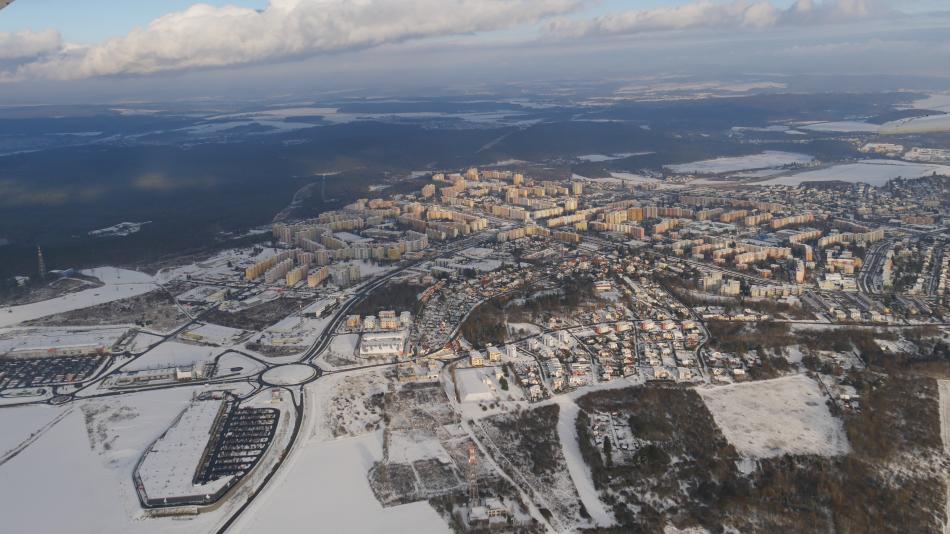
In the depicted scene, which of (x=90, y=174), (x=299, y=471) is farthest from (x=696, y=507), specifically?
(x=90, y=174)

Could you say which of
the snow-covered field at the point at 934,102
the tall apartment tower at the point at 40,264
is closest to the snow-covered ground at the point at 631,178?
the tall apartment tower at the point at 40,264

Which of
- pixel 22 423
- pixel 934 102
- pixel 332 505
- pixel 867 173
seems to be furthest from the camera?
pixel 934 102

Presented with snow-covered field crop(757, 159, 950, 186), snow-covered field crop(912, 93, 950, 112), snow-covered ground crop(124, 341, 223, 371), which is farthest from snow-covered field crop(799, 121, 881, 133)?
snow-covered ground crop(124, 341, 223, 371)

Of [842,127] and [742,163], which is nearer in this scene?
[742,163]

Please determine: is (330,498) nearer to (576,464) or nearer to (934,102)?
(576,464)

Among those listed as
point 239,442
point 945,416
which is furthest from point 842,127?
point 239,442

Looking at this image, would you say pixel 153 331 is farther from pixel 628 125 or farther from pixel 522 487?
pixel 628 125
